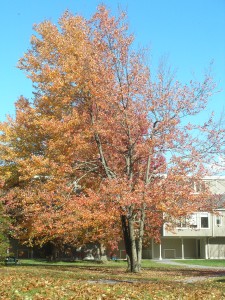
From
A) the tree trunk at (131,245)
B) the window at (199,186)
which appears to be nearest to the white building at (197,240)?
the tree trunk at (131,245)

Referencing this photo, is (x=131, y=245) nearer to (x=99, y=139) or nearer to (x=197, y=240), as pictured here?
(x=99, y=139)

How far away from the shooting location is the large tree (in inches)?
861

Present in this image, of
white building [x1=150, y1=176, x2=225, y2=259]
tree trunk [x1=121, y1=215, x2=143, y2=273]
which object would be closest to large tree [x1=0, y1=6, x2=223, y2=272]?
tree trunk [x1=121, y1=215, x2=143, y2=273]

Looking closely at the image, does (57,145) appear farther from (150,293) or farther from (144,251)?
(144,251)

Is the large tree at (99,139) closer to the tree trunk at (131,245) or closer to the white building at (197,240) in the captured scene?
the tree trunk at (131,245)

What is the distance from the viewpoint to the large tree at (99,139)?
2188 centimetres

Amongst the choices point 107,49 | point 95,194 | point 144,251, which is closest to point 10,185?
point 95,194

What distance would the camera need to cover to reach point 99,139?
24062 mm

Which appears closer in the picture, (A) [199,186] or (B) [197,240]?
(A) [199,186]

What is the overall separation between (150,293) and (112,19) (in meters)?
15.8

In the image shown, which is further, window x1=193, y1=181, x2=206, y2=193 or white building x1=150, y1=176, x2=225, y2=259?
white building x1=150, y1=176, x2=225, y2=259

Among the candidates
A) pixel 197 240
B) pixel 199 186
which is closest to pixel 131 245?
pixel 199 186

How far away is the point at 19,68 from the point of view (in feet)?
82.2

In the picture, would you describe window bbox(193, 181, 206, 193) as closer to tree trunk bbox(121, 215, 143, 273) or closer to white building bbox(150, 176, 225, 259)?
tree trunk bbox(121, 215, 143, 273)
